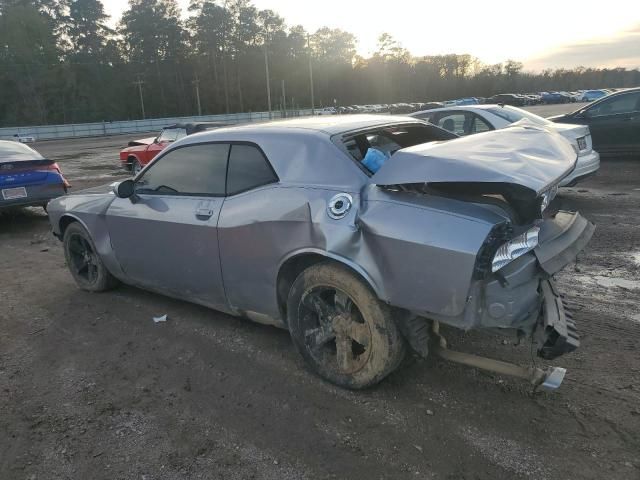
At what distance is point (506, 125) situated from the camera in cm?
797

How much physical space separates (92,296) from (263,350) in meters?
2.32

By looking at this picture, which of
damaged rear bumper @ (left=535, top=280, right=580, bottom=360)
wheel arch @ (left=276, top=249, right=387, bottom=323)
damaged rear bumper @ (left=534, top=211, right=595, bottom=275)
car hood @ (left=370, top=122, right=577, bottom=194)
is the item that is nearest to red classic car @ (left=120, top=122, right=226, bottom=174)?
wheel arch @ (left=276, top=249, right=387, bottom=323)

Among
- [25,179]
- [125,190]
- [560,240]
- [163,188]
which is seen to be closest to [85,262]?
[125,190]

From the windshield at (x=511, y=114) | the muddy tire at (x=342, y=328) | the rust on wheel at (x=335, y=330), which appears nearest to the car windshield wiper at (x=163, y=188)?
the muddy tire at (x=342, y=328)

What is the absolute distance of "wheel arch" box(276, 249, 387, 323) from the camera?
9.46 ft

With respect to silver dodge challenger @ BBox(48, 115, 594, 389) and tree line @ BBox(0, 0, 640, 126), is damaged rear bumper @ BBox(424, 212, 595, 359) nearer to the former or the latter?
silver dodge challenger @ BBox(48, 115, 594, 389)

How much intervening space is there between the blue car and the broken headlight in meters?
8.18

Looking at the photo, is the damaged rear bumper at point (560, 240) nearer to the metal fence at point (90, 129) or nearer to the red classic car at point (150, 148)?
the red classic car at point (150, 148)

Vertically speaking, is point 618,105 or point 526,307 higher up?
point 618,105

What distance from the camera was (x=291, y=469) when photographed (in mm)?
2559

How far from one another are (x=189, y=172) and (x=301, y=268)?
135cm

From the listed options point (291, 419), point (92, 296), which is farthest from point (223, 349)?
point (92, 296)

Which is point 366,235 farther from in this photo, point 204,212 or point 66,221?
point 66,221

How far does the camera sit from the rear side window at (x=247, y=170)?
3490 mm
